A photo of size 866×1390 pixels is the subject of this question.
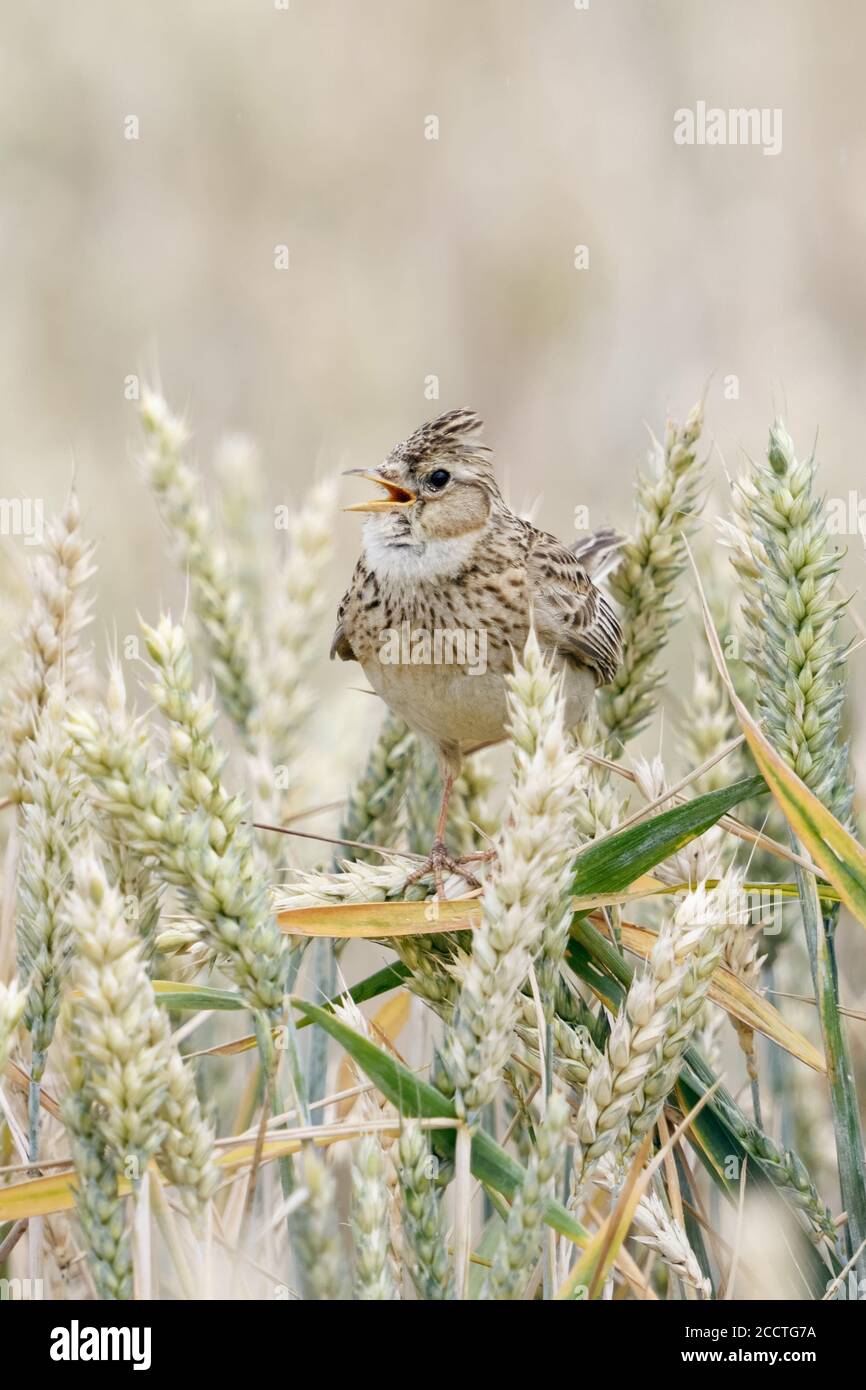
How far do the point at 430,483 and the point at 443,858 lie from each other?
3.77 feet

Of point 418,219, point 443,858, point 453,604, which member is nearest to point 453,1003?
point 443,858

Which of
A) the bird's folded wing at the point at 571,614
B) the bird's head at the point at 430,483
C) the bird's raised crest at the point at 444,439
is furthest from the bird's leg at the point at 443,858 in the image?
the bird's raised crest at the point at 444,439

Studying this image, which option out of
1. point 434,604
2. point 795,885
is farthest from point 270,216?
point 795,885

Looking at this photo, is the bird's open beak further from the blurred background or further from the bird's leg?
the blurred background

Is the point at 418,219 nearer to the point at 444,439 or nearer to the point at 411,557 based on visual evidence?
the point at 444,439

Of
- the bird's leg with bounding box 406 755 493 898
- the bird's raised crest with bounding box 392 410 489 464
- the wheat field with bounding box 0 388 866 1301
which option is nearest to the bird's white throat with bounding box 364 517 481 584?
the bird's raised crest with bounding box 392 410 489 464

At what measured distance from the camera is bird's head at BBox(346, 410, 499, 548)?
360cm

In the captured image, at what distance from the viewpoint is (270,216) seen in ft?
20.2

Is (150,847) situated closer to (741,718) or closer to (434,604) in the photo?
(741,718)

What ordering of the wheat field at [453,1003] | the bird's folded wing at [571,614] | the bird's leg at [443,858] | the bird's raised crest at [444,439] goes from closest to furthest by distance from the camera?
the wheat field at [453,1003] < the bird's leg at [443,858] < the bird's raised crest at [444,439] < the bird's folded wing at [571,614]

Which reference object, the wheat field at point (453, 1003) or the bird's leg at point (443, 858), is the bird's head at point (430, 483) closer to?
the bird's leg at point (443, 858)

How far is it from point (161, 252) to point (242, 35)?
3.20 ft

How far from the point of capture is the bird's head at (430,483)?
3600mm

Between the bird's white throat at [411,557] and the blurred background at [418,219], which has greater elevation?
the blurred background at [418,219]
